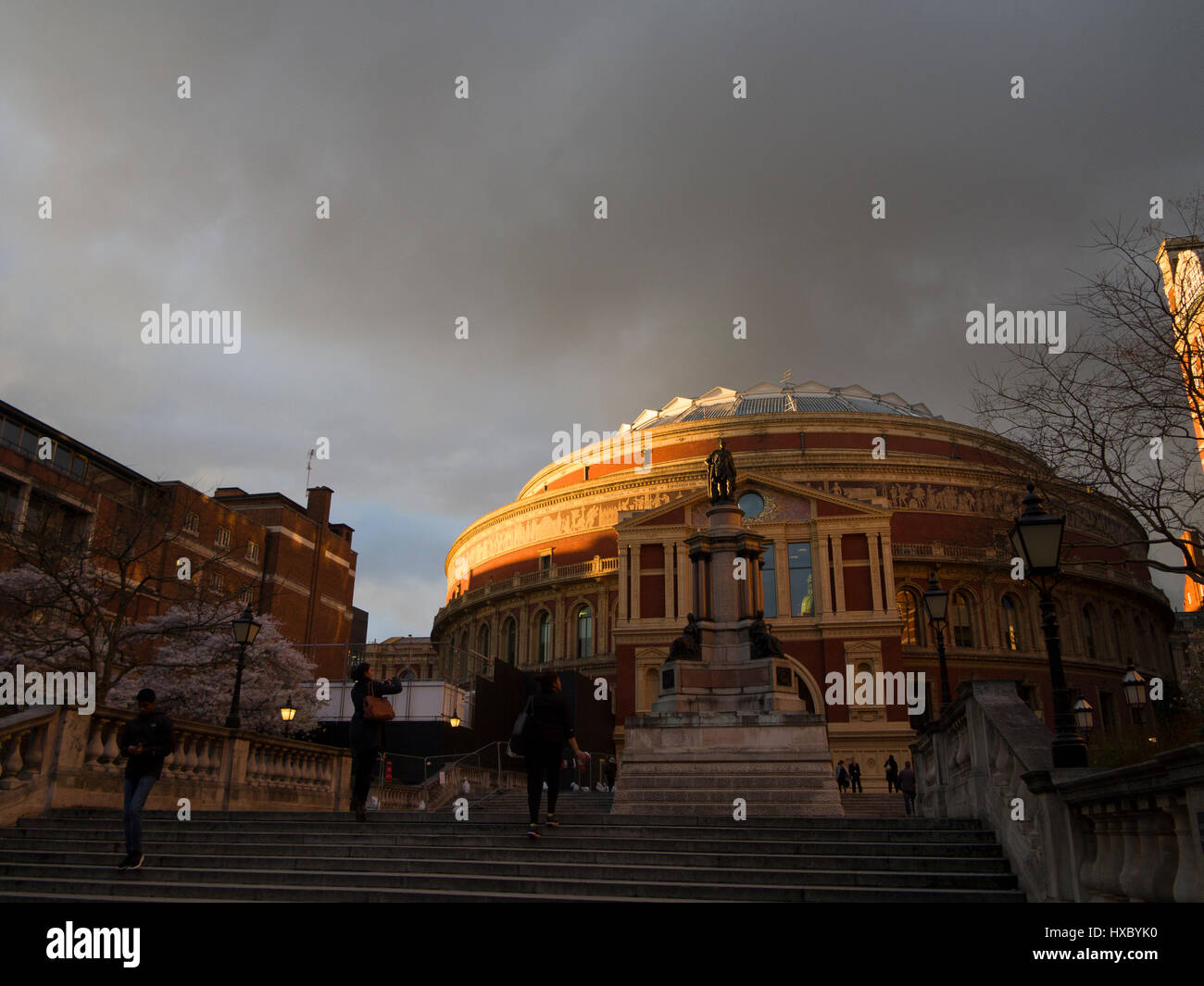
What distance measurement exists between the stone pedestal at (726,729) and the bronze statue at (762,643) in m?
0.14

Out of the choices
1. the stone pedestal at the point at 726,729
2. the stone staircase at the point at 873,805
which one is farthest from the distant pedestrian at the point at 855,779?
the stone pedestal at the point at 726,729

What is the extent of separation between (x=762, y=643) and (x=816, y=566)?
25651 mm

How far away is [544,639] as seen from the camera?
58.8 metres

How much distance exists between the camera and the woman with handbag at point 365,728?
1120 cm

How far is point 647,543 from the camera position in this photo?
1831 inches

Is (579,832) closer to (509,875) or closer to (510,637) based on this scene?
(509,875)

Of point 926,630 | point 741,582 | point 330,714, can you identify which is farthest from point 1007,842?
point 926,630

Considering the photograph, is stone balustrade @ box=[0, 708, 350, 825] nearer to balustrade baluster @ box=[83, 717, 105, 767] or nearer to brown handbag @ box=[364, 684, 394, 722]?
balustrade baluster @ box=[83, 717, 105, 767]

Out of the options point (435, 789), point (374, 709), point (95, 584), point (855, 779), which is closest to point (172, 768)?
point (374, 709)

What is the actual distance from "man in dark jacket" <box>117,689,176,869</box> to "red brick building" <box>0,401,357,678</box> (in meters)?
18.4

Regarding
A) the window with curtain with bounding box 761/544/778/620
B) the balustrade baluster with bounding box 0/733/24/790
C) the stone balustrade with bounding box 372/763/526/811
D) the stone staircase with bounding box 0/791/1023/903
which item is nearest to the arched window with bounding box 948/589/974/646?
the window with curtain with bounding box 761/544/778/620

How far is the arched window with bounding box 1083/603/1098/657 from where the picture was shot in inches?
2106
